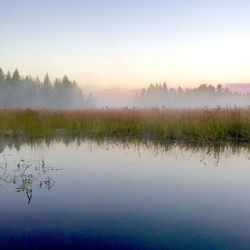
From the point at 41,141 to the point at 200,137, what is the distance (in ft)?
15.6

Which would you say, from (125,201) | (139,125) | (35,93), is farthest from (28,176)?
(35,93)

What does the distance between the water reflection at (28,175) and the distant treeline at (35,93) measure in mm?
47648

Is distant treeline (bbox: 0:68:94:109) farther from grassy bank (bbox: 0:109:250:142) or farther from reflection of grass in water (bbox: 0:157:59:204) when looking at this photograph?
reflection of grass in water (bbox: 0:157:59:204)

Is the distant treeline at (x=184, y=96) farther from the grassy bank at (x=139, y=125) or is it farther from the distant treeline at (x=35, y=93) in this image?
the grassy bank at (x=139, y=125)

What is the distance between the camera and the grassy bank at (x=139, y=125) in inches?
415

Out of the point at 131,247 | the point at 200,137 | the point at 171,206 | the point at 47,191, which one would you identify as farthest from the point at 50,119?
the point at 131,247

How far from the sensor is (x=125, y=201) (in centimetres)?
442

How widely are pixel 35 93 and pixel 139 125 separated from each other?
51008mm

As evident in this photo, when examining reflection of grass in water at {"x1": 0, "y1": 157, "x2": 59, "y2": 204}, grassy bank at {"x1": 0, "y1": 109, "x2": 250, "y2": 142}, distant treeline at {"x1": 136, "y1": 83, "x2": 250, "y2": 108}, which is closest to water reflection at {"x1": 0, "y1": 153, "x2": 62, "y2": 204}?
reflection of grass in water at {"x1": 0, "y1": 157, "x2": 59, "y2": 204}

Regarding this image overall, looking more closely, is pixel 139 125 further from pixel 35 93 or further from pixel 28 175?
pixel 35 93

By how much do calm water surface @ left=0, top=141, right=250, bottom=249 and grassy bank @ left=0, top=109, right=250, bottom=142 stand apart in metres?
2.89

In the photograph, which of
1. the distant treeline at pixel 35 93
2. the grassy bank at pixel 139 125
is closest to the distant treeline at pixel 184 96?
the distant treeline at pixel 35 93

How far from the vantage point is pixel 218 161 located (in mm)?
7133

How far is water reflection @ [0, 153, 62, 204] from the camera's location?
200 inches
